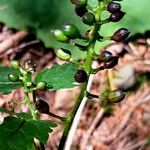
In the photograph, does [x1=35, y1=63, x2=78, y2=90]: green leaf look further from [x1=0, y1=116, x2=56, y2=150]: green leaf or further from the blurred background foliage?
the blurred background foliage

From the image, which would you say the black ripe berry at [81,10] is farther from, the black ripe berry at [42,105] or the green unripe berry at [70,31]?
the black ripe berry at [42,105]

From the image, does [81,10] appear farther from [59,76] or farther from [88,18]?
[59,76]

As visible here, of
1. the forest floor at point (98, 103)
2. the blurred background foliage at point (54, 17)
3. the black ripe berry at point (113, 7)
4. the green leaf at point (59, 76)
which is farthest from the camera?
the blurred background foliage at point (54, 17)

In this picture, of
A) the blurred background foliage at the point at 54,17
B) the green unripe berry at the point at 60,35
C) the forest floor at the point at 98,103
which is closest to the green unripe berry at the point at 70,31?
the green unripe berry at the point at 60,35

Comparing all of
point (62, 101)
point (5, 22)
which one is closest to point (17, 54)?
point (5, 22)

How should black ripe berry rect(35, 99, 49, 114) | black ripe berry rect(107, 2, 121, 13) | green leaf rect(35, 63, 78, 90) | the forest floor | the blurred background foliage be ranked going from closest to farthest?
black ripe berry rect(107, 2, 121, 13)
black ripe berry rect(35, 99, 49, 114)
green leaf rect(35, 63, 78, 90)
the forest floor
the blurred background foliage

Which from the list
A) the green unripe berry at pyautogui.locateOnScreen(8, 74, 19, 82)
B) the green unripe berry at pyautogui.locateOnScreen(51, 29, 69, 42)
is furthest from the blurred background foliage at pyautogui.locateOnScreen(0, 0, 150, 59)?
the green unripe berry at pyautogui.locateOnScreen(51, 29, 69, 42)

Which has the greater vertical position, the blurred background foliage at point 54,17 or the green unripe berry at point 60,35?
the green unripe berry at point 60,35

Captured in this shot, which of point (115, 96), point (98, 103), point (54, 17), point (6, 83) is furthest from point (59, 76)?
point (54, 17)
